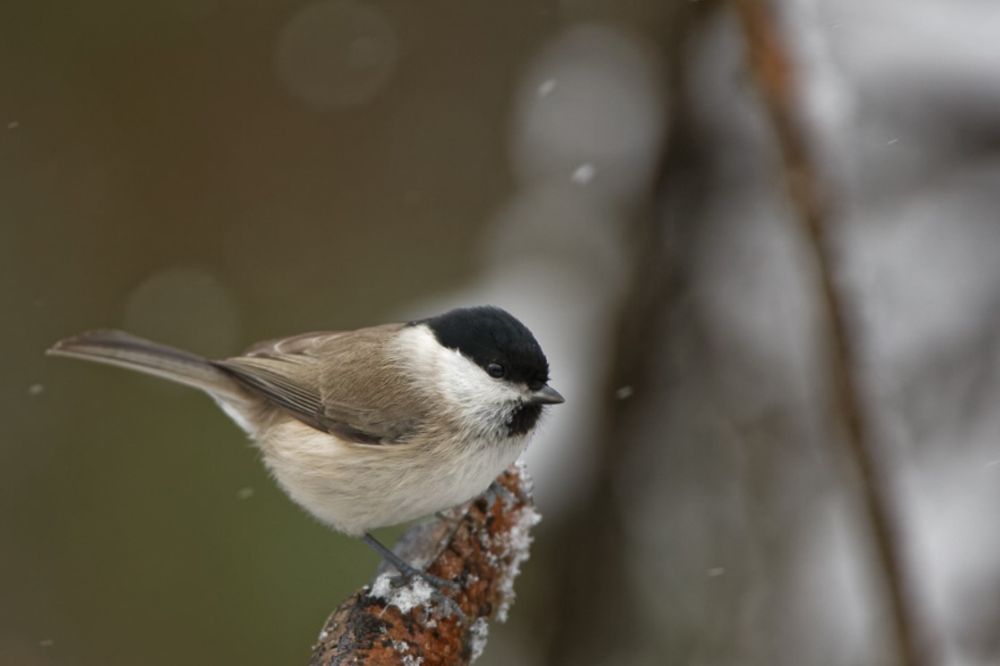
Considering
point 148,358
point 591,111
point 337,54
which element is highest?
point 337,54

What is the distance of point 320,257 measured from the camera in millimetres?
6547

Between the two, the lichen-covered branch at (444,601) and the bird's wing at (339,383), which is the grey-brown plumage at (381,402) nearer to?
the bird's wing at (339,383)

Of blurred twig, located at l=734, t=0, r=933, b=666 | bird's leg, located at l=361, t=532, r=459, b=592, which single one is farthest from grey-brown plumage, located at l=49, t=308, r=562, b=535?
blurred twig, located at l=734, t=0, r=933, b=666

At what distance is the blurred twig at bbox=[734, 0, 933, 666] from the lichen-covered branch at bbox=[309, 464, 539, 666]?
1001 mm

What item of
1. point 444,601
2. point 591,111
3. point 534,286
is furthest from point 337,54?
point 444,601

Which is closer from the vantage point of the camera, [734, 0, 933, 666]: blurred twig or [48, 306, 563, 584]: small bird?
[734, 0, 933, 666]: blurred twig

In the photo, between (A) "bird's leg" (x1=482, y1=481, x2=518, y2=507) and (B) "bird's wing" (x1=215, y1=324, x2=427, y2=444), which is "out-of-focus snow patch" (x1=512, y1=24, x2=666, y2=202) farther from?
(A) "bird's leg" (x1=482, y1=481, x2=518, y2=507)

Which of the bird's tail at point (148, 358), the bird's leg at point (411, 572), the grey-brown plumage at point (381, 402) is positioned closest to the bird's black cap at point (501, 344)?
the grey-brown plumage at point (381, 402)

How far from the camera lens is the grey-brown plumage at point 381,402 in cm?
318

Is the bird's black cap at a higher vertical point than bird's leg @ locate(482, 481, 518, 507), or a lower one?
higher

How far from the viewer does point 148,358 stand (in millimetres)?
3650

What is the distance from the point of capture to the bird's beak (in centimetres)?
319

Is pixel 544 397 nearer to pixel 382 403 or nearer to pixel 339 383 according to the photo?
pixel 382 403

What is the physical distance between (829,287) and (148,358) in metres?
2.60
